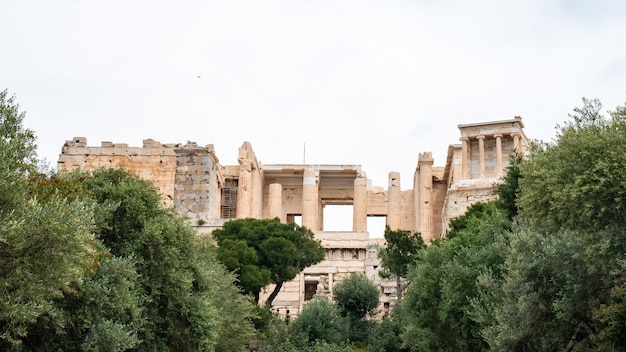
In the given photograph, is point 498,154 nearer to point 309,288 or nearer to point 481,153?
point 481,153

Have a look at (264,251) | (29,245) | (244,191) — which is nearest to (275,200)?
(244,191)

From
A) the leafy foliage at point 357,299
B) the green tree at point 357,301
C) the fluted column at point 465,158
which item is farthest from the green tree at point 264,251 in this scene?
the fluted column at point 465,158

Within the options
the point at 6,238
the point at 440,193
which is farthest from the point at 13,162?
the point at 440,193

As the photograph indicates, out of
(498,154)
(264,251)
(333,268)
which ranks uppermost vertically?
(498,154)

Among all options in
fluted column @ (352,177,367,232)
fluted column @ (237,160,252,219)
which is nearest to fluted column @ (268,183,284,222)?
fluted column @ (237,160,252,219)

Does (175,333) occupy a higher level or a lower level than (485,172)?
lower

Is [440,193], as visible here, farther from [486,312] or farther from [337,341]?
[486,312]

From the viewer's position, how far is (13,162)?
626 inches

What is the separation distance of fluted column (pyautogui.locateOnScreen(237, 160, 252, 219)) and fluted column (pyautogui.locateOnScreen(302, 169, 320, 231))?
123 inches

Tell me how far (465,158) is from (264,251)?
15113 mm

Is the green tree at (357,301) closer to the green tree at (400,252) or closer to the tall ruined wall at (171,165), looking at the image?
the green tree at (400,252)

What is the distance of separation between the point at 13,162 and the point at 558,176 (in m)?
10.4

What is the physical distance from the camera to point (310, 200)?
2239 inches

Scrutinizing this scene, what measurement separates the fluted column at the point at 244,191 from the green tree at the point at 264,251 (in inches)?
495
